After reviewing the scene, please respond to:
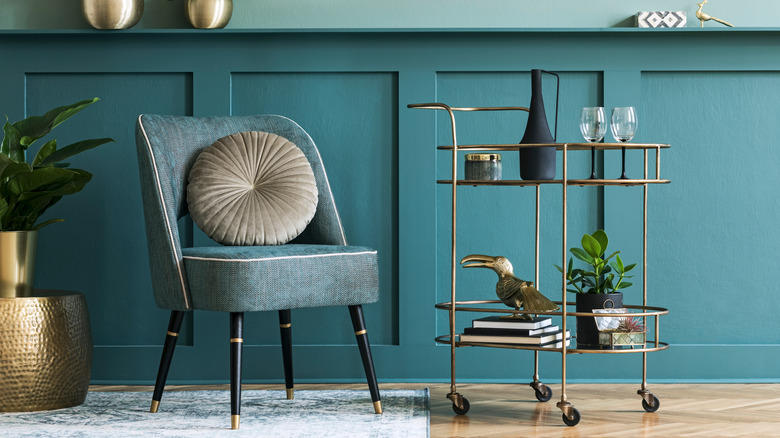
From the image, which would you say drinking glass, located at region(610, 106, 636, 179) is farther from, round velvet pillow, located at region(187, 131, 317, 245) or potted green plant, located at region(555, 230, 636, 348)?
round velvet pillow, located at region(187, 131, 317, 245)

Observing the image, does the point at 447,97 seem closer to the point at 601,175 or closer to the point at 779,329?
the point at 601,175

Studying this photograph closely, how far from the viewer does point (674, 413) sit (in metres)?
2.30

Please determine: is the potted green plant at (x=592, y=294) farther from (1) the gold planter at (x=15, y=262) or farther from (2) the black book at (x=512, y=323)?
(1) the gold planter at (x=15, y=262)

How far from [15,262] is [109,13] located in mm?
862

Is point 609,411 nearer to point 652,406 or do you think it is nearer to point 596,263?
point 652,406

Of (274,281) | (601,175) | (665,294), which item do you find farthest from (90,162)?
(665,294)

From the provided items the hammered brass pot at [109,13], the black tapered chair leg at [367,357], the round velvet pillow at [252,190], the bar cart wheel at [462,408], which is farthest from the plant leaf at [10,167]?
the bar cart wheel at [462,408]

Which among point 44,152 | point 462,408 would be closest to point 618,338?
point 462,408

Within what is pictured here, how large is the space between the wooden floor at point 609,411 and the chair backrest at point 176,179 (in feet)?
1.97

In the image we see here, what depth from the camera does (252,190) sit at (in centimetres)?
240

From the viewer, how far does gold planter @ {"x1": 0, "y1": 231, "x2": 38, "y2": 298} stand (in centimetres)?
229

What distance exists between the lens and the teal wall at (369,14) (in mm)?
2824

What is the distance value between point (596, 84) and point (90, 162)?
1650 mm

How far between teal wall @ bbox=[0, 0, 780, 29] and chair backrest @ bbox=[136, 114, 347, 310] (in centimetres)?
46
